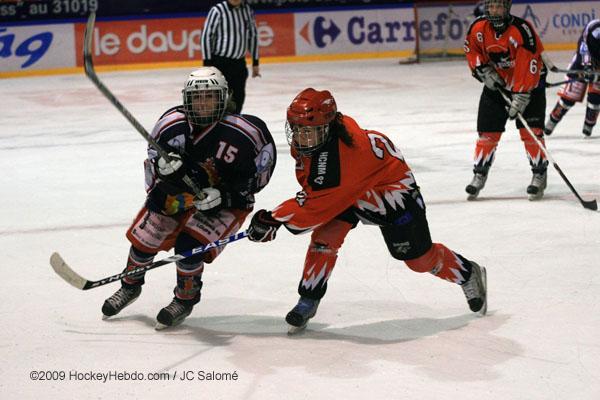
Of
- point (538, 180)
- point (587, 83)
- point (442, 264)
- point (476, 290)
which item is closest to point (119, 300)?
point (442, 264)

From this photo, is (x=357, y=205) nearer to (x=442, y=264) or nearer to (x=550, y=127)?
(x=442, y=264)

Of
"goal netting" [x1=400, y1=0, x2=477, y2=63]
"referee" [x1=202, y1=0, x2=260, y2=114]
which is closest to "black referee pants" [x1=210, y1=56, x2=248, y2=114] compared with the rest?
"referee" [x1=202, y1=0, x2=260, y2=114]

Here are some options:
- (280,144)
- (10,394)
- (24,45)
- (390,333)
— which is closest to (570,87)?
(280,144)

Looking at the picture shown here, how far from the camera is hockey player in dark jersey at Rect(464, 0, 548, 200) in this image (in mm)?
5219

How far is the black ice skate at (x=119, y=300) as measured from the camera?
3.46 metres

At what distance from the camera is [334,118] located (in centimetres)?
301

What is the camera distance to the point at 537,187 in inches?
210

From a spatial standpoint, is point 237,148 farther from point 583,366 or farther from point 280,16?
point 280,16

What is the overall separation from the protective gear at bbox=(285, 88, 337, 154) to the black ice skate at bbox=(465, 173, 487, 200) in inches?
98.3

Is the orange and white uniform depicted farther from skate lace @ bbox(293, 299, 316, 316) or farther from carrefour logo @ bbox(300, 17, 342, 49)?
carrefour logo @ bbox(300, 17, 342, 49)

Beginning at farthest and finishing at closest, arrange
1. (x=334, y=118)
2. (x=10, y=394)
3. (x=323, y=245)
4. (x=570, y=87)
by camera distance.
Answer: (x=570, y=87) < (x=323, y=245) < (x=334, y=118) < (x=10, y=394)

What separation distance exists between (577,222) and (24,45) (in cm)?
1026

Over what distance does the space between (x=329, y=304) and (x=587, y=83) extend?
466 centimetres

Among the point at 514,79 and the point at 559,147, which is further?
the point at 559,147
